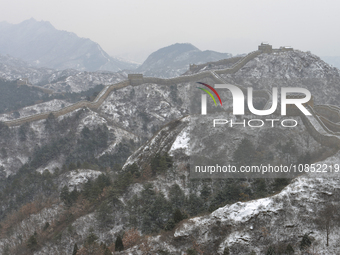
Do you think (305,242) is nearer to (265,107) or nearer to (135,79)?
(265,107)

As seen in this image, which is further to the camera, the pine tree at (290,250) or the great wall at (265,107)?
the great wall at (265,107)

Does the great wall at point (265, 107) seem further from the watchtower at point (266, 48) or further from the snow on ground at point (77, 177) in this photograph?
the snow on ground at point (77, 177)

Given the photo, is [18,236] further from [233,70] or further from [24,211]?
[233,70]

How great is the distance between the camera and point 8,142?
78562 millimetres

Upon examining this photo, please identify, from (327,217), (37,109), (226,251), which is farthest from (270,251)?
(37,109)

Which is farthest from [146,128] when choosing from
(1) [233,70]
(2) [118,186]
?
(2) [118,186]

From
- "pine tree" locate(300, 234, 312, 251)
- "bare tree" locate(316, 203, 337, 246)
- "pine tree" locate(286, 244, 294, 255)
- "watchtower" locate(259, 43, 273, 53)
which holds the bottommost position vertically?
"pine tree" locate(286, 244, 294, 255)

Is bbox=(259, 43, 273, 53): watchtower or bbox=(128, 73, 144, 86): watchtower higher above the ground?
bbox=(259, 43, 273, 53): watchtower

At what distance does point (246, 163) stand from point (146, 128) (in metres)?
53.4

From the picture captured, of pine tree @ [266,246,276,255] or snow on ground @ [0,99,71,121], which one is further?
snow on ground @ [0,99,71,121]

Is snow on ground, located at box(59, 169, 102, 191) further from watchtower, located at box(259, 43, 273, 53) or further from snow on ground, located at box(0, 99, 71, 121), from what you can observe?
watchtower, located at box(259, 43, 273, 53)

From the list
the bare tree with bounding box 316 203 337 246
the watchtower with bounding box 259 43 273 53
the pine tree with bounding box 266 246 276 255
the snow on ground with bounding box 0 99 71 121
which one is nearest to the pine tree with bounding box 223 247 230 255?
the pine tree with bounding box 266 246 276 255

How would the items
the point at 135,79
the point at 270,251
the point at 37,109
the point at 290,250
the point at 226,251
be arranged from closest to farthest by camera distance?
the point at 270,251 < the point at 290,250 < the point at 226,251 < the point at 135,79 < the point at 37,109


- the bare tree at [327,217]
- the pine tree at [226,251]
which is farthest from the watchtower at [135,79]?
the bare tree at [327,217]
